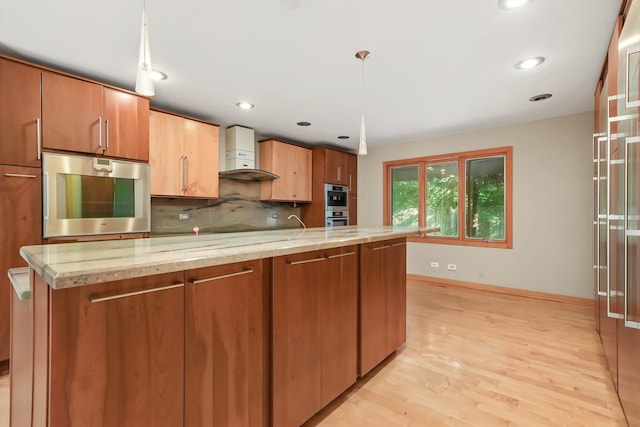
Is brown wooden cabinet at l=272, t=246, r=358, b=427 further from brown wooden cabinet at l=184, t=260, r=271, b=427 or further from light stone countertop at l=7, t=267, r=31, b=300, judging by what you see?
light stone countertop at l=7, t=267, r=31, b=300

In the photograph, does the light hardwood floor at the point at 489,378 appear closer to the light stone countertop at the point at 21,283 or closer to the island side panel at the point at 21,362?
the island side panel at the point at 21,362

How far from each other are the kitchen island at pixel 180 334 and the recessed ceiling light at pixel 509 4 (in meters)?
1.56

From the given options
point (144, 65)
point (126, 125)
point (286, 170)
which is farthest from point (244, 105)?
point (144, 65)

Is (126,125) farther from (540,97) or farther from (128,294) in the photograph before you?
(540,97)

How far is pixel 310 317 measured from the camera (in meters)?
1.54

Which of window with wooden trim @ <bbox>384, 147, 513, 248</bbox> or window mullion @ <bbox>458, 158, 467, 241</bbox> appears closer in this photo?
window with wooden trim @ <bbox>384, 147, 513, 248</bbox>

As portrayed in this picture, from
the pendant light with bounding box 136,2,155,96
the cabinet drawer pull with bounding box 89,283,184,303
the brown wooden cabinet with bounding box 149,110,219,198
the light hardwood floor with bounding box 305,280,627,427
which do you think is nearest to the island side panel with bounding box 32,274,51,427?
the cabinet drawer pull with bounding box 89,283,184,303

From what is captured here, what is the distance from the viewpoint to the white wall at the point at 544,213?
12.0 ft

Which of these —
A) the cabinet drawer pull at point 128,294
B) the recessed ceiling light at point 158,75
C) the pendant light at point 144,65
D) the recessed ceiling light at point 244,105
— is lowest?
the cabinet drawer pull at point 128,294

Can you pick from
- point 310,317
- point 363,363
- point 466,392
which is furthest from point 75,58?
point 466,392

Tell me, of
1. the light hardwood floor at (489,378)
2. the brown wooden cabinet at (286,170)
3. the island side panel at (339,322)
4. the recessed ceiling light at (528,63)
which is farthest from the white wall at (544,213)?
the island side panel at (339,322)

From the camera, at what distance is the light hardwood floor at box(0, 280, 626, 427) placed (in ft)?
5.47

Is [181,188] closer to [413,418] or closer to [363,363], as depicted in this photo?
[363,363]

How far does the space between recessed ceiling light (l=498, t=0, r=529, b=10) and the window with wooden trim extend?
2847 millimetres
